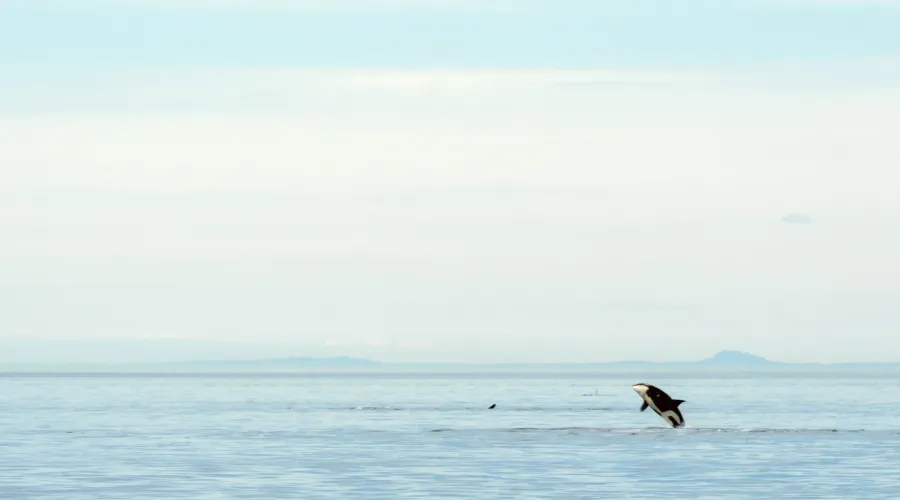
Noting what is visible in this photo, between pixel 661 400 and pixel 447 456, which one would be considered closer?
pixel 447 456

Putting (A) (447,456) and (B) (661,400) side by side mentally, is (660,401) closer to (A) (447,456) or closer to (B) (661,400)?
(B) (661,400)

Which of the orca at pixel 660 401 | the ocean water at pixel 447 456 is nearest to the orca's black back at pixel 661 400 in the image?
the orca at pixel 660 401

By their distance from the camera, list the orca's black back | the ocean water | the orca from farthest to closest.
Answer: the orca's black back, the orca, the ocean water

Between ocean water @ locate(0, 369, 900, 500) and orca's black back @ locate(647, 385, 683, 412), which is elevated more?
orca's black back @ locate(647, 385, 683, 412)

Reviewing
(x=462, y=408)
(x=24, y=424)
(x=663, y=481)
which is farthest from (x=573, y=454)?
(x=462, y=408)

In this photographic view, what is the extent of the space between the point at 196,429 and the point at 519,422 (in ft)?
55.5

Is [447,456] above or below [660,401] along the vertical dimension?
below

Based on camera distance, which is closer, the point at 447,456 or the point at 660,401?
the point at 447,456

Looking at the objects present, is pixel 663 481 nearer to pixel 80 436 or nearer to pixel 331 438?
pixel 331 438

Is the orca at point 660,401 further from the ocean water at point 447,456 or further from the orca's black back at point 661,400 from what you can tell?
the ocean water at point 447,456

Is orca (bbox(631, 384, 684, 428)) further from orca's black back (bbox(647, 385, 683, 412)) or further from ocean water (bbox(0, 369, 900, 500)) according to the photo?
ocean water (bbox(0, 369, 900, 500))

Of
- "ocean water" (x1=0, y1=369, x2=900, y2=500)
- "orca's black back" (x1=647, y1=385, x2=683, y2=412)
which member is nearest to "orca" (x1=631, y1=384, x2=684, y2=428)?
"orca's black back" (x1=647, y1=385, x2=683, y2=412)

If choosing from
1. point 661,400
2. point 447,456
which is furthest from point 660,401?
point 447,456

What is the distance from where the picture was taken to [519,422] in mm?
77750
